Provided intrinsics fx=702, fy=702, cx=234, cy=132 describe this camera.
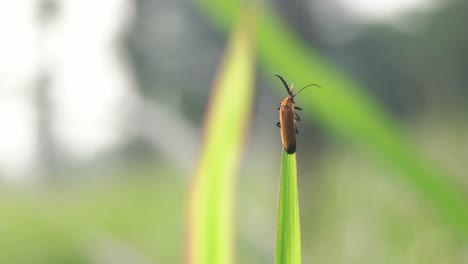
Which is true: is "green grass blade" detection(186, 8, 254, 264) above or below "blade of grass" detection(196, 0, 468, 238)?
below

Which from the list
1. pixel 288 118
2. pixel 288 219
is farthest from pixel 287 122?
pixel 288 219

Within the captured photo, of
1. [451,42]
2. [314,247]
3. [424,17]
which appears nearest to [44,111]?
[314,247]

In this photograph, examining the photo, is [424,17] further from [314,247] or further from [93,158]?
[314,247]

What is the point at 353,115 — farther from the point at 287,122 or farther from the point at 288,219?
the point at 288,219

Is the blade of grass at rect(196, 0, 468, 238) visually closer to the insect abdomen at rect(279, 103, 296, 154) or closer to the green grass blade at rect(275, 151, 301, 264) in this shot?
the insect abdomen at rect(279, 103, 296, 154)

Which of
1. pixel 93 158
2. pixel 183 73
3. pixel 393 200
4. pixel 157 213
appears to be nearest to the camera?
pixel 393 200

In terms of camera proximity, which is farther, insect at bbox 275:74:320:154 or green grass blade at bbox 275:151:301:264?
insect at bbox 275:74:320:154
